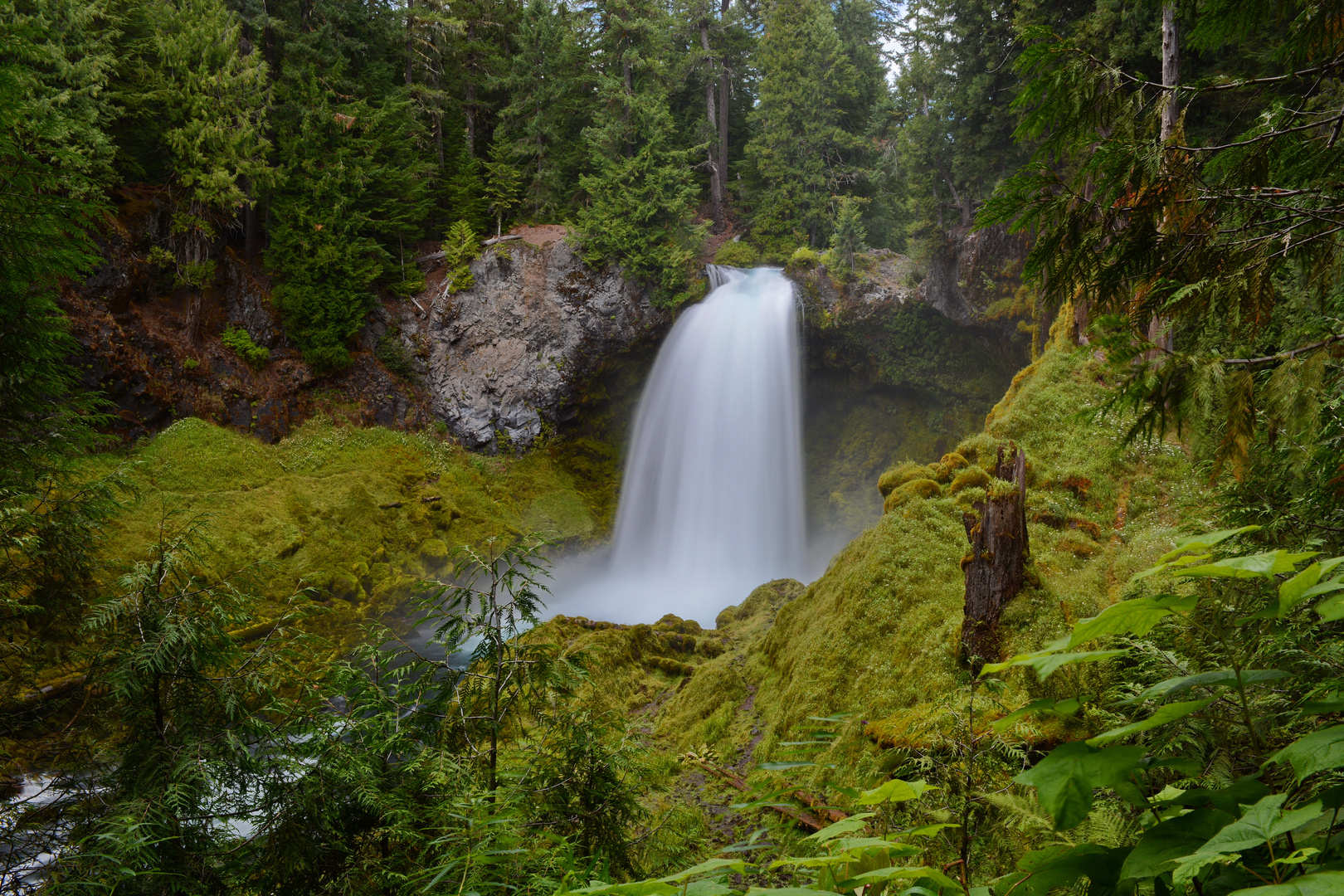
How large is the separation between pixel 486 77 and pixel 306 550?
48.4ft

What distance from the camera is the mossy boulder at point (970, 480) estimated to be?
5840mm

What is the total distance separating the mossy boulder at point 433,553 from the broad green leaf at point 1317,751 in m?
13.0

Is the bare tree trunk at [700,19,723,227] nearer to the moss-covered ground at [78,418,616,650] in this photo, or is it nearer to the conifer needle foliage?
the moss-covered ground at [78,418,616,650]

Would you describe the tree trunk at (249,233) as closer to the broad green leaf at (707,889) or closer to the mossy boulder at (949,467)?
the mossy boulder at (949,467)

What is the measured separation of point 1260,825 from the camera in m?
0.67

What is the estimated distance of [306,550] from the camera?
1053 centimetres

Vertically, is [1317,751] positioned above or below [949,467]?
above

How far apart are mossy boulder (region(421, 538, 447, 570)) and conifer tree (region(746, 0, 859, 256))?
1256 cm

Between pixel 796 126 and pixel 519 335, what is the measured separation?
37.8 feet

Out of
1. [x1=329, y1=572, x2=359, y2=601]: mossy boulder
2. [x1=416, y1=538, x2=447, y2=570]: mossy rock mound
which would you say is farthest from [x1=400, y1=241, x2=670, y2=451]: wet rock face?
[x1=329, y1=572, x2=359, y2=601]: mossy boulder

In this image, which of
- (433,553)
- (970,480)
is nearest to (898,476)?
(970,480)

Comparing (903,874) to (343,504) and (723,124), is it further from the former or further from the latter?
(723,124)

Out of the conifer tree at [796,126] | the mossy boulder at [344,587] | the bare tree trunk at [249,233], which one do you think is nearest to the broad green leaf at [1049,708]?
the mossy boulder at [344,587]

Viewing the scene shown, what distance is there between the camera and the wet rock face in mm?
16516
